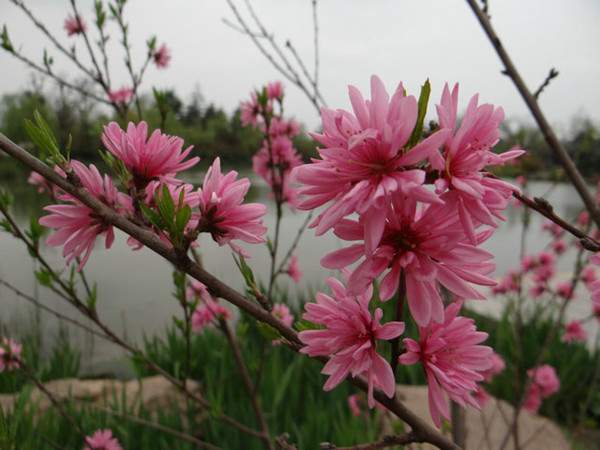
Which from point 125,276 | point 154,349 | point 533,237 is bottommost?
point 154,349

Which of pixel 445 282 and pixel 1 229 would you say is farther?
pixel 1 229

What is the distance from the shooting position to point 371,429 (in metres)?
2.10

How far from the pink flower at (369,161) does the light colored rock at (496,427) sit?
217cm

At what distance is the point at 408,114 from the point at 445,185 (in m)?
0.09

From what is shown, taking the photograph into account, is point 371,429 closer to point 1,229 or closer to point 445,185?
point 1,229

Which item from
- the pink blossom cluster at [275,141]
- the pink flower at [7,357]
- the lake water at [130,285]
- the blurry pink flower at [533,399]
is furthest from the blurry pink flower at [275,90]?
the blurry pink flower at [533,399]

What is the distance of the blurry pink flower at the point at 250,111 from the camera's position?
233 cm

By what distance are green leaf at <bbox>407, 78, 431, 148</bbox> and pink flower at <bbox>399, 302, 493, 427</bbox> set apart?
0.24m

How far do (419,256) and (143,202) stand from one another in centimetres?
40

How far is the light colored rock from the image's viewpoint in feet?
7.66

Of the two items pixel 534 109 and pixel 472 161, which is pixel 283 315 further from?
pixel 472 161

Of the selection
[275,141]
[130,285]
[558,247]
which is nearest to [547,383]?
[558,247]

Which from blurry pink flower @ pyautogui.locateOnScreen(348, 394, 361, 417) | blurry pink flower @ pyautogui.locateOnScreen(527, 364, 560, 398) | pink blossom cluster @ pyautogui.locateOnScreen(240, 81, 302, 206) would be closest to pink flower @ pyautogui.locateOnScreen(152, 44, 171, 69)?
pink blossom cluster @ pyautogui.locateOnScreen(240, 81, 302, 206)

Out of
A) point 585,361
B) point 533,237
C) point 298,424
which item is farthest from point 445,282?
point 533,237
